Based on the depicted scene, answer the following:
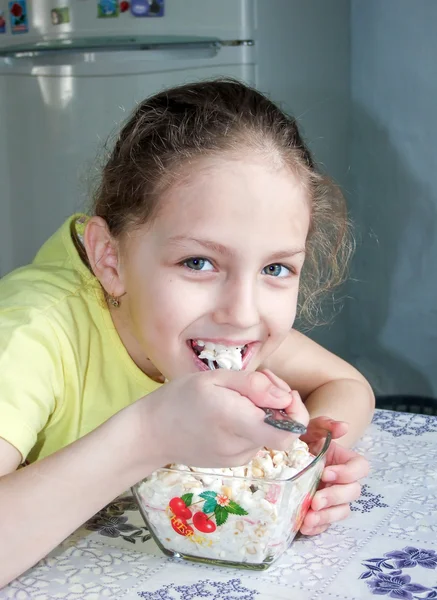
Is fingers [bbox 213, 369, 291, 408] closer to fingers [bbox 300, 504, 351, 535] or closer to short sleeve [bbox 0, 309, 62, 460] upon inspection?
fingers [bbox 300, 504, 351, 535]

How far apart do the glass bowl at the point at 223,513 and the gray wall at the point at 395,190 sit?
6.37 ft

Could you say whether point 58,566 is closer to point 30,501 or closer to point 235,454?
point 30,501

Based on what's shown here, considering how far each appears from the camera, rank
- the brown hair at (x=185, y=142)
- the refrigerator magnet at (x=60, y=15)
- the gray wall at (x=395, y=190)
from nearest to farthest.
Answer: the brown hair at (x=185, y=142) → the refrigerator magnet at (x=60, y=15) → the gray wall at (x=395, y=190)

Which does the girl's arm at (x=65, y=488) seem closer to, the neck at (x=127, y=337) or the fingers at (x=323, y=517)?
the fingers at (x=323, y=517)

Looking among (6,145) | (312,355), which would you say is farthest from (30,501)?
(6,145)

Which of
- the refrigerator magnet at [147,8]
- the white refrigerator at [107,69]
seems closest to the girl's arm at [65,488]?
the white refrigerator at [107,69]

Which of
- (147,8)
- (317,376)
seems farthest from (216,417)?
(147,8)

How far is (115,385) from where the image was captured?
118cm

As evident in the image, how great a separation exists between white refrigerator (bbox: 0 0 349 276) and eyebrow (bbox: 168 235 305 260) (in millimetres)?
1286

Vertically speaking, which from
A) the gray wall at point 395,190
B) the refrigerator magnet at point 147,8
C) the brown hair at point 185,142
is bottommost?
the gray wall at point 395,190

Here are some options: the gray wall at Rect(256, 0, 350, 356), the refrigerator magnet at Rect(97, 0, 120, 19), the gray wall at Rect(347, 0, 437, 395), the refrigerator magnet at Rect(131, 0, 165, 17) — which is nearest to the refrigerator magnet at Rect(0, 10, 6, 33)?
→ the refrigerator magnet at Rect(97, 0, 120, 19)

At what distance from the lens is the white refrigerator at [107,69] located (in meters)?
2.28

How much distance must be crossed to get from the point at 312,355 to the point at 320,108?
1341 mm

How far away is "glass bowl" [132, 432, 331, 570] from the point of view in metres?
0.78
